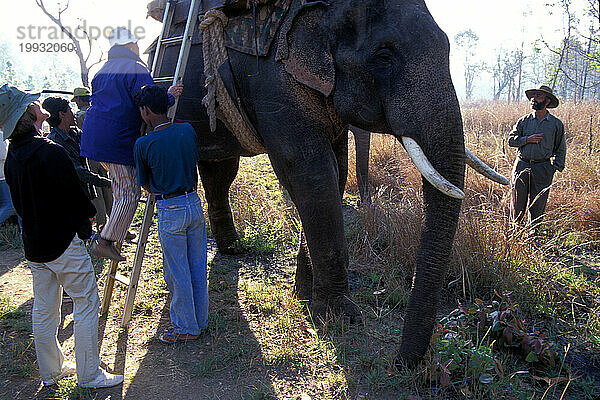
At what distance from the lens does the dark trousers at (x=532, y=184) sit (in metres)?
6.10

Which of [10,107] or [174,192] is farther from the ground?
[10,107]

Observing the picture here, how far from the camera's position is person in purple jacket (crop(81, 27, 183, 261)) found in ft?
12.0

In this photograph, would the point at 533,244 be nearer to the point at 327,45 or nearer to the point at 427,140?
the point at 427,140

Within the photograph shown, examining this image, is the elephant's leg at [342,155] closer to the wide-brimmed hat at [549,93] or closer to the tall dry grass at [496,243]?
the tall dry grass at [496,243]

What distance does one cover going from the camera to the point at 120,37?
370 centimetres

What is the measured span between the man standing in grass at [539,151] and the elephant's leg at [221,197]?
3.82m

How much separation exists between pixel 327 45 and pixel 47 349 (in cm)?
298

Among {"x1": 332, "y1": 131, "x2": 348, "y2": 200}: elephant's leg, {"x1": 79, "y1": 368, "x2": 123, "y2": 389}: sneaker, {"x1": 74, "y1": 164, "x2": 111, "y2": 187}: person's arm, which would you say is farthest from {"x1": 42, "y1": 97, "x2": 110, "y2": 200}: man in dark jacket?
{"x1": 332, "y1": 131, "x2": 348, "y2": 200}: elephant's leg

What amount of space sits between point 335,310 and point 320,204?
37.6 inches

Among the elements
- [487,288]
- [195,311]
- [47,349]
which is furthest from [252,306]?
[487,288]

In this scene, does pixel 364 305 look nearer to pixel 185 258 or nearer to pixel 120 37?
pixel 185 258

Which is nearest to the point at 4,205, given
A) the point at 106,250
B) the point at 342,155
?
the point at 106,250

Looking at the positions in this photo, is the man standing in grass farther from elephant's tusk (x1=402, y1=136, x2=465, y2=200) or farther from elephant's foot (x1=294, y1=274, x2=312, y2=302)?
elephant's tusk (x1=402, y1=136, x2=465, y2=200)

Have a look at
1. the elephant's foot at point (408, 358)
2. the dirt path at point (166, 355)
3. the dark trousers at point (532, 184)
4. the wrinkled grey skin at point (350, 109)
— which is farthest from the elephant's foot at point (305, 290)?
the dark trousers at point (532, 184)
